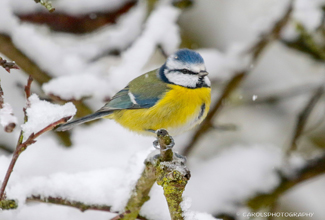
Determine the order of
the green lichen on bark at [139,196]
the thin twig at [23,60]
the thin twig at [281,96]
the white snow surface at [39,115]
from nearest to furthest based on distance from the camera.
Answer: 1. the white snow surface at [39,115]
2. the green lichen on bark at [139,196]
3. the thin twig at [23,60]
4. the thin twig at [281,96]

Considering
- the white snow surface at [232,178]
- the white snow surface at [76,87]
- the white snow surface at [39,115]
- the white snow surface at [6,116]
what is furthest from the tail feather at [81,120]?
the white snow surface at [6,116]

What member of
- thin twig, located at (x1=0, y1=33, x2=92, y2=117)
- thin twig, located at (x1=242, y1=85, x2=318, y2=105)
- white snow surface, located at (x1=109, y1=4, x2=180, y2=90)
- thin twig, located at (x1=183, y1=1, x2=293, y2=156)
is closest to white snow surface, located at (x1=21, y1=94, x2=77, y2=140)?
thin twig, located at (x1=0, y1=33, x2=92, y2=117)

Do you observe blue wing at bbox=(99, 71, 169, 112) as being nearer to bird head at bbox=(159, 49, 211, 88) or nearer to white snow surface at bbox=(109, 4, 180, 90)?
bird head at bbox=(159, 49, 211, 88)

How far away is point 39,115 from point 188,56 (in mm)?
1013

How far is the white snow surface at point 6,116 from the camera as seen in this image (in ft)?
2.57

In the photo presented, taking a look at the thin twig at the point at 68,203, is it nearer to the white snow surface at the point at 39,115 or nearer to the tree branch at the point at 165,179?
the tree branch at the point at 165,179

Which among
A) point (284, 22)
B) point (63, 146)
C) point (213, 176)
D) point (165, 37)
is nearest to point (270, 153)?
point (213, 176)

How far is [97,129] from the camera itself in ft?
8.09

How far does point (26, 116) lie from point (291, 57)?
3.30 meters

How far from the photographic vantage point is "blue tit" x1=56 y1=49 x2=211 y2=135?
73.7 inches

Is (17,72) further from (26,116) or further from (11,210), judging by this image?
(26,116)

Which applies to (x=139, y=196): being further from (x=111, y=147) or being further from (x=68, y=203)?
(x=111, y=147)

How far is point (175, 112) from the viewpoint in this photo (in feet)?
6.13

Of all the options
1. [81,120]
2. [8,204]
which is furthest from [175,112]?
[8,204]
